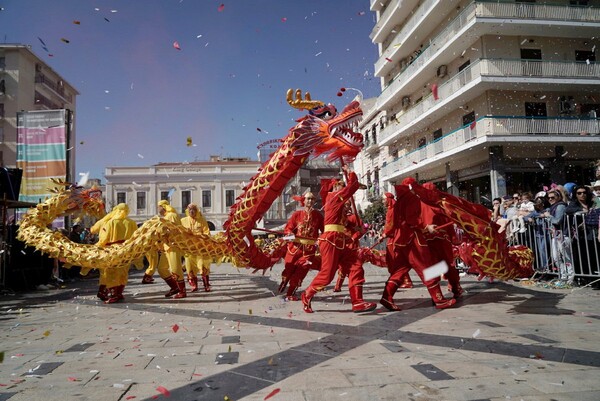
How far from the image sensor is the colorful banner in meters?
10.7

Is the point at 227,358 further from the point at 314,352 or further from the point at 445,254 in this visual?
the point at 445,254

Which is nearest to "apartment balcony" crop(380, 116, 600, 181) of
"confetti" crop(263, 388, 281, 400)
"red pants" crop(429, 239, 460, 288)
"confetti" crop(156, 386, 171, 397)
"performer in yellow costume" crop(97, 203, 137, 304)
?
"red pants" crop(429, 239, 460, 288)

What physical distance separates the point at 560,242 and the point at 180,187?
31829mm

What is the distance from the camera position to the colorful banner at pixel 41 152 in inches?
421

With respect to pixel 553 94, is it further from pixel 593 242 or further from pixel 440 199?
pixel 440 199

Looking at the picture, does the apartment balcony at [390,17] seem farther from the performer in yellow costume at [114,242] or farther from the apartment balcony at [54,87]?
the apartment balcony at [54,87]

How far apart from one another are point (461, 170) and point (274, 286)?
12.5 m

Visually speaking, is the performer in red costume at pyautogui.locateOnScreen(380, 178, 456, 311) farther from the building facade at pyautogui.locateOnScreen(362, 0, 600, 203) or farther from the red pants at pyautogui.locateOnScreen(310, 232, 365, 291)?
the building facade at pyautogui.locateOnScreen(362, 0, 600, 203)

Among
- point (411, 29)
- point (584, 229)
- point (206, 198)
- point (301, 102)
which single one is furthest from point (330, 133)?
point (206, 198)

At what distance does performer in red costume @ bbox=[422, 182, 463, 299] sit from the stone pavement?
1.57 ft

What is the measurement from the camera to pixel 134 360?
322 cm

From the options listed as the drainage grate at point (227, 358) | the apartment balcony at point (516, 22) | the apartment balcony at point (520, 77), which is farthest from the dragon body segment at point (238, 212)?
the apartment balcony at point (516, 22)

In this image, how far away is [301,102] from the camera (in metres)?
5.68

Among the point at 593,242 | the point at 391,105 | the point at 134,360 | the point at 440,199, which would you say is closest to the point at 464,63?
the point at 391,105
